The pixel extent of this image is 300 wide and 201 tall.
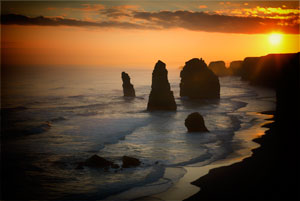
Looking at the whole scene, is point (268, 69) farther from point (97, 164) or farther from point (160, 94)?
point (97, 164)

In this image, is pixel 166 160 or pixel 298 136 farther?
pixel 298 136

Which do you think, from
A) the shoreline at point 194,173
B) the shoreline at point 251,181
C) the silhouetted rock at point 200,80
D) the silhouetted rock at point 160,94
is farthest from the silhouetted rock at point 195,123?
the silhouetted rock at point 200,80

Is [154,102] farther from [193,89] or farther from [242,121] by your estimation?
[193,89]

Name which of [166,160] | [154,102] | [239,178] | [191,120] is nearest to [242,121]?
[191,120]

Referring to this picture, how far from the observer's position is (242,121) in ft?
141

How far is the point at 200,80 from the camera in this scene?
253 feet

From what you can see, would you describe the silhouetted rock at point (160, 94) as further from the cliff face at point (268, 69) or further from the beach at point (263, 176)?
the cliff face at point (268, 69)

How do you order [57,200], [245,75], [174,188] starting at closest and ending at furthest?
[57,200]
[174,188]
[245,75]

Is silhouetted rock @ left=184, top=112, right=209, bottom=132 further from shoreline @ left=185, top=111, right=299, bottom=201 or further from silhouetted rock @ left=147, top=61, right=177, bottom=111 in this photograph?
silhouetted rock @ left=147, top=61, right=177, bottom=111

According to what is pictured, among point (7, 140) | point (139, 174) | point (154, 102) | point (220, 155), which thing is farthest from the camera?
point (154, 102)

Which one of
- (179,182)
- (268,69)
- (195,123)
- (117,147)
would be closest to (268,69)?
(268,69)

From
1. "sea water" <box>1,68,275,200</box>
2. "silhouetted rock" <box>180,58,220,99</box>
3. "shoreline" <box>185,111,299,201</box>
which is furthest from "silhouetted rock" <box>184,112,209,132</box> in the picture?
"silhouetted rock" <box>180,58,220,99</box>

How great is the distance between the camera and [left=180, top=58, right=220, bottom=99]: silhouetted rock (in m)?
77.1

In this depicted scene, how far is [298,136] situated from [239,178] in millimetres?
14513
